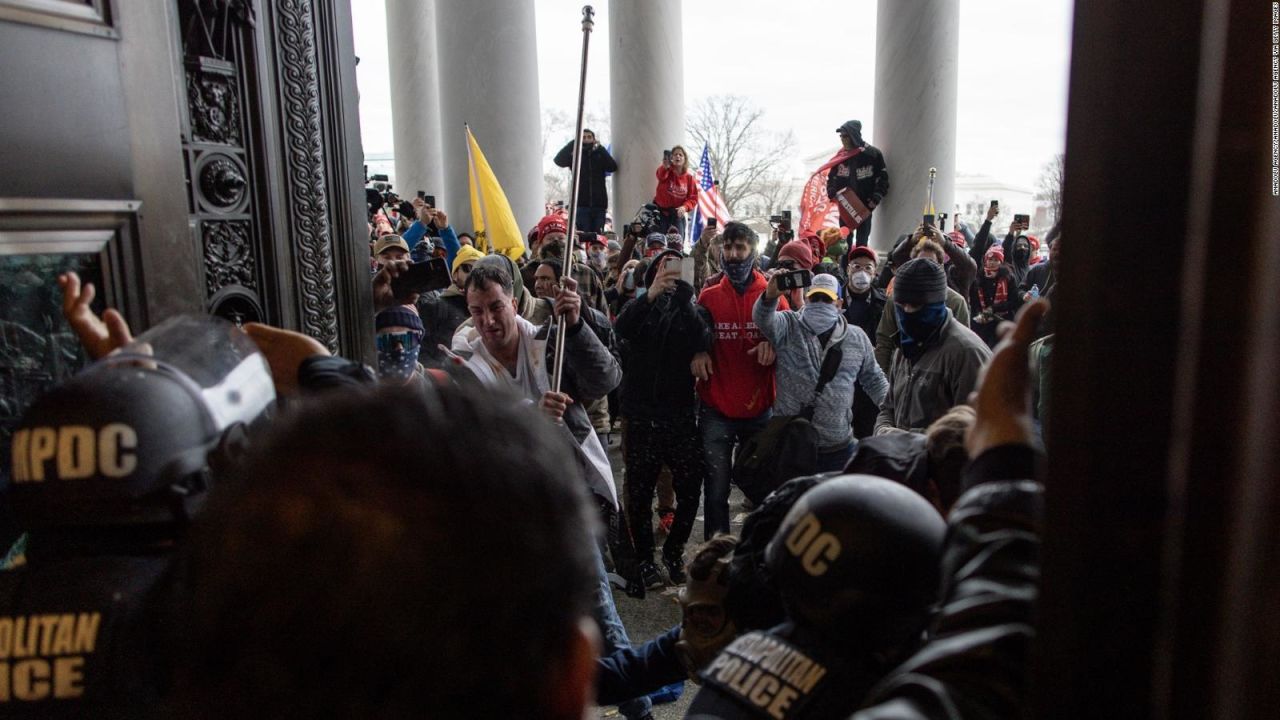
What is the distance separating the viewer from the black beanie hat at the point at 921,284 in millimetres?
3721

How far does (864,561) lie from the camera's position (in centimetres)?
131

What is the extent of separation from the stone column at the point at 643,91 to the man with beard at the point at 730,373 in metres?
6.39

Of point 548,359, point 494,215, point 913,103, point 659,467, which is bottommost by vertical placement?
point 659,467

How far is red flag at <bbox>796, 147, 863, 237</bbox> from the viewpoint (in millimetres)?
9719

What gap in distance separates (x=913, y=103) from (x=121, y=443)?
33.1ft

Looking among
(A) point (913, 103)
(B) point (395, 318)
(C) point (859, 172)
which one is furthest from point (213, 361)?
(A) point (913, 103)

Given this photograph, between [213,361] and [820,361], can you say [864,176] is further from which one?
[213,361]

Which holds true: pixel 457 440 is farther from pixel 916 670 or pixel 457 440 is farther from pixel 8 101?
pixel 8 101

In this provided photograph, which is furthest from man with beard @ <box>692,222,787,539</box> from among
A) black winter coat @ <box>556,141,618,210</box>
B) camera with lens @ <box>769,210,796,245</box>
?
black winter coat @ <box>556,141,618,210</box>

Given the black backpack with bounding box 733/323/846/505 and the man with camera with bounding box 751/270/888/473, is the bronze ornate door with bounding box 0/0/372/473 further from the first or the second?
the man with camera with bounding box 751/270/888/473

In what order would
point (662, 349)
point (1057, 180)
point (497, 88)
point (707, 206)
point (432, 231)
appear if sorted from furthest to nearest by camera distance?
point (707, 206)
point (497, 88)
point (432, 231)
point (662, 349)
point (1057, 180)

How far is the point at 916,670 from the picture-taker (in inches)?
38.7

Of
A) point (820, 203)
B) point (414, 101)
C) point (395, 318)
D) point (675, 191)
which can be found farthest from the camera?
point (414, 101)

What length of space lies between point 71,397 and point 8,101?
986mm
